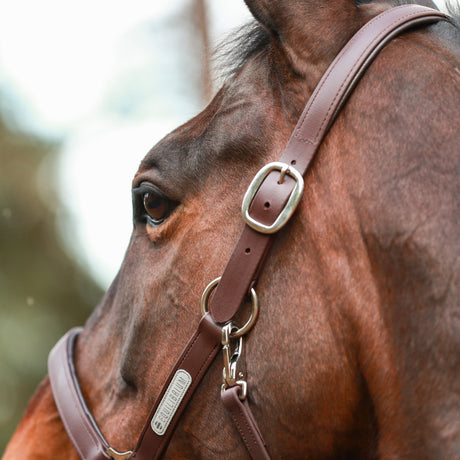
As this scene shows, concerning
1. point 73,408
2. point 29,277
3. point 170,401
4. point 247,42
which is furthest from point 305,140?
point 29,277

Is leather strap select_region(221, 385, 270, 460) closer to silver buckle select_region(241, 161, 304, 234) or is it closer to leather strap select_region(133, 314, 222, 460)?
leather strap select_region(133, 314, 222, 460)

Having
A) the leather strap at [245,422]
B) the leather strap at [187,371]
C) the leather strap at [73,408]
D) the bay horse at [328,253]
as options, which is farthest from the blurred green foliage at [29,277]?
the leather strap at [245,422]

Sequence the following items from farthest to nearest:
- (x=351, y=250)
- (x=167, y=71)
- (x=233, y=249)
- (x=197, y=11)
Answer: (x=167, y=71) < (x=197, y=11) < (x=233, y=249) < (x=351, y=250)

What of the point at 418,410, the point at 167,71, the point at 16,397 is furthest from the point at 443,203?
the point at 16,397

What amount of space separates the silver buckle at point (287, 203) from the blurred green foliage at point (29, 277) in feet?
36.6

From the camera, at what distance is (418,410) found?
1.38 meters

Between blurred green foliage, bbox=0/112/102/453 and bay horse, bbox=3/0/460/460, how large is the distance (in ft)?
35.6

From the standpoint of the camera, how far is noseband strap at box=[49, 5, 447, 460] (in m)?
1.55

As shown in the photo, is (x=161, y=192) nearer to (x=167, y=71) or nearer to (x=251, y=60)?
(x=251, y=60)

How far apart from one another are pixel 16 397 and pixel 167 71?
725cm

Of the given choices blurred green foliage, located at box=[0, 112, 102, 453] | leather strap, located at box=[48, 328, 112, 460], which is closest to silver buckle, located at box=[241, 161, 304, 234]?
leather strap, located at box=[48, 328, 112, 460]

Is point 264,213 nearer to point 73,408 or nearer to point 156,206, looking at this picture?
point 156,206

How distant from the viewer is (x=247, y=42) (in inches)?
76.5

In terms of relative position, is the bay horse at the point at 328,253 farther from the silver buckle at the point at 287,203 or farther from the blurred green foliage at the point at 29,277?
the blurred green foliage at the point at 29,277
